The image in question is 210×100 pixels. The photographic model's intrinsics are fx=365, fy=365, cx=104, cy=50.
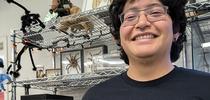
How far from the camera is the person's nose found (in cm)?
95

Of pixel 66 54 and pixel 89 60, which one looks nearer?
pixel 89 60

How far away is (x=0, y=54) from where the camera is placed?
220 cm

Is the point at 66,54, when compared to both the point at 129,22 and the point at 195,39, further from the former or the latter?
the point at 129,22

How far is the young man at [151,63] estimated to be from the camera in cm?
95

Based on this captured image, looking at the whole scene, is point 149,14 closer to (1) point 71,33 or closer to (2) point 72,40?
(1) point 71,33

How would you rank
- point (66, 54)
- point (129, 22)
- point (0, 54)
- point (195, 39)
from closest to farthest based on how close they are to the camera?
point (129, 22) < point (195, 39) < point (66, 54) < point (0, 54)

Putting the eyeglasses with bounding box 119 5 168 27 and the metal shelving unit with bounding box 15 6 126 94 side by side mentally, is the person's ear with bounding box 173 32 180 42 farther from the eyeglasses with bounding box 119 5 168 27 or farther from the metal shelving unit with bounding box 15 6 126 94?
the metal shelving unit with bounding box 15 6 126 94

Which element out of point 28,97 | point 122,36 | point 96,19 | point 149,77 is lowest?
point 28,97

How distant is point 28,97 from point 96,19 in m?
0.45

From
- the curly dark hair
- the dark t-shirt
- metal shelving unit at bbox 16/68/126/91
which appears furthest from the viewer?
metal shelving unit at bbox 16/68/126/91

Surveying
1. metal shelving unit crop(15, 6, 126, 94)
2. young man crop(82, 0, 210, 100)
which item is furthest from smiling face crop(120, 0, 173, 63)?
metal shelving unit crop(15, 6, 126, 94)

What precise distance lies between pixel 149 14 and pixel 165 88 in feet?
0.66

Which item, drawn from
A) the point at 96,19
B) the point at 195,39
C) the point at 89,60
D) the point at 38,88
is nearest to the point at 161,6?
the point at 195,39

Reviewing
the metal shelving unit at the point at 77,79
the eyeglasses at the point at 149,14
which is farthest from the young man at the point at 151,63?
the metal shelving unit at the point at 77,79
